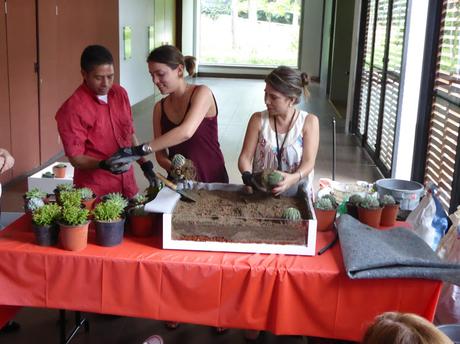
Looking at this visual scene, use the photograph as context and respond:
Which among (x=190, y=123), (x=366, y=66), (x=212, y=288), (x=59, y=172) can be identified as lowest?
(x=59, y=172)

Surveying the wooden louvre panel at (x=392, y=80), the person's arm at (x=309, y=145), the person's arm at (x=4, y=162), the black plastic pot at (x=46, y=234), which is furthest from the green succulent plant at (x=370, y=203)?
the wooden louvre panel at (x=392, y=80)

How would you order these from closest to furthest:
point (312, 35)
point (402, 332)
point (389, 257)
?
1. point (402, 332)
2. point (389, 257)
3. point (312, 35)

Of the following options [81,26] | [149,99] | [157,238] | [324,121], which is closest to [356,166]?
[324,121]

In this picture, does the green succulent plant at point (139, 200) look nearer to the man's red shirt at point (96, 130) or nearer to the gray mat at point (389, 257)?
the man's red shirt at point (96, 130)

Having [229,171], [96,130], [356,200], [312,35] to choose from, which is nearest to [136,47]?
[229,171]

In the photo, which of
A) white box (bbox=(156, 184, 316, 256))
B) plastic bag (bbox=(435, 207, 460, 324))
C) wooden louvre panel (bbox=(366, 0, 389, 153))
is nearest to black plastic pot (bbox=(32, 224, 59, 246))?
white box (bbox=(156, 184, 316, 256))

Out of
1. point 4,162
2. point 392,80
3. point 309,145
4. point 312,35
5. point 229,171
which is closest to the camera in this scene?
point 4,162

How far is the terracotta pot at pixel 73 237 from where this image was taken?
184cm

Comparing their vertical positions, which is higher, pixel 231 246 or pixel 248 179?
pixel 248 179

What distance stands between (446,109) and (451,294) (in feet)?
5.10

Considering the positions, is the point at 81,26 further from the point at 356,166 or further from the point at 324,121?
the point at 324,121

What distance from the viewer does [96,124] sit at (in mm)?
2402

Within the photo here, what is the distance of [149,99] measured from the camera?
10.3 m

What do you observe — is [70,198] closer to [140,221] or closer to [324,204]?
[140,221]
